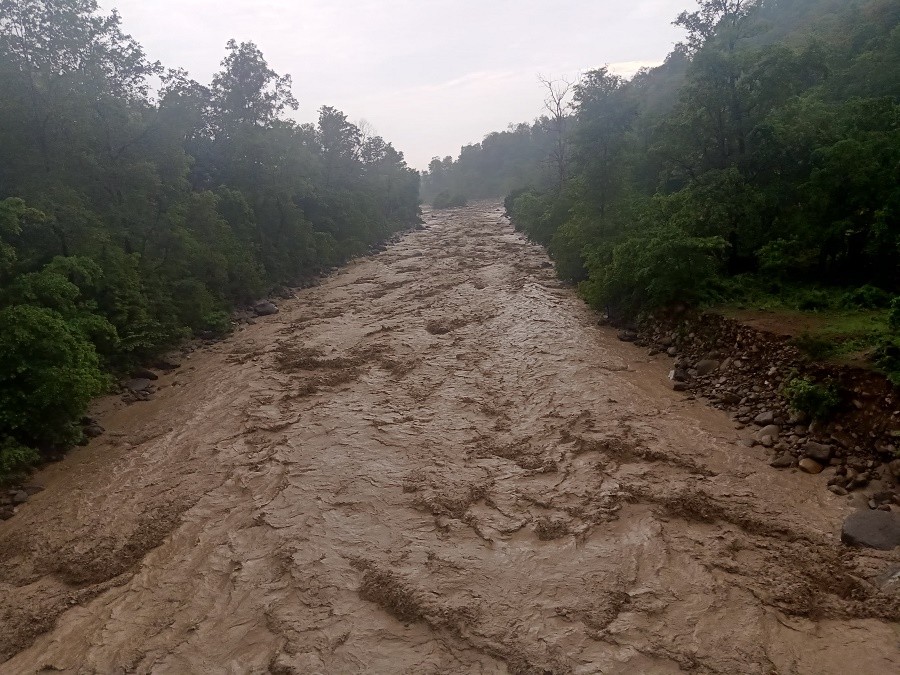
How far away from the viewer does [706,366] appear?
10.9 metres

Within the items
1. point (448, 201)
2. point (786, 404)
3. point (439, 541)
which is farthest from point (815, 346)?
point (448, 201)

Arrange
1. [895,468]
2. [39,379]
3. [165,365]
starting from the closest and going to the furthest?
[895,468] < [39,379] < [165,365]

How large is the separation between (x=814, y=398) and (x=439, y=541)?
6.11 m

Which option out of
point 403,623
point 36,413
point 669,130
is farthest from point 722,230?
point 36,413

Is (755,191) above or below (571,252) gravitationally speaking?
above

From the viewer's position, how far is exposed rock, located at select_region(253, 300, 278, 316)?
2023cm

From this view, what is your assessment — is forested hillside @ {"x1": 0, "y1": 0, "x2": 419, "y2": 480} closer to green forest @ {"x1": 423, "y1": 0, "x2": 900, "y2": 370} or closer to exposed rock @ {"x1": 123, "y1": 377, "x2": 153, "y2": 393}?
exposed rock @ {"x1": 123, "y1": 377, "x2": 153, "y2": 393}

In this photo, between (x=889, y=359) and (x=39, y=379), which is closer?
(x=889, y=359)

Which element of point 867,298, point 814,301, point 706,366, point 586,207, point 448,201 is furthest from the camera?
point 448,201

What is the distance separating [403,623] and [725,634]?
3.29 m

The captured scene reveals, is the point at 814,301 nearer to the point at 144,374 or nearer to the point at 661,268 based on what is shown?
the point at 661,268

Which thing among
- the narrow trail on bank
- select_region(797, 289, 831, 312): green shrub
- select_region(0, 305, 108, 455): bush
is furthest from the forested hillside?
select_region(797, 289, 831, 312): green shrub

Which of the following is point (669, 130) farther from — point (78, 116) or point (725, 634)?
point (78, 116)

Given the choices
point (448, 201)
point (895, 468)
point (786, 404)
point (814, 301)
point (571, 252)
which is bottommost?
point (895, 468)
